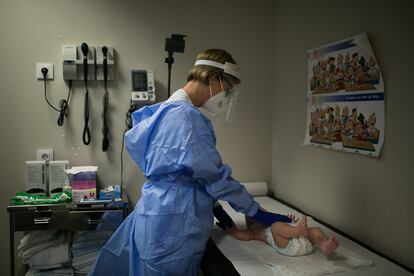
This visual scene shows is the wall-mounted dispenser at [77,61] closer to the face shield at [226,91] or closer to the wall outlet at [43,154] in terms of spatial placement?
the wall outlet at [43,154]

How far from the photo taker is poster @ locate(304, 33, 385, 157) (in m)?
1.48

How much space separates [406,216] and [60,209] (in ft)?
5.90

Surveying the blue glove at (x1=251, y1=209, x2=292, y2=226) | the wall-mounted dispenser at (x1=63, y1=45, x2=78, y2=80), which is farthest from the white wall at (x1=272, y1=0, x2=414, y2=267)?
the wall-mounted dispenser at (x1=63, y1=45, x2=78, y2=80)

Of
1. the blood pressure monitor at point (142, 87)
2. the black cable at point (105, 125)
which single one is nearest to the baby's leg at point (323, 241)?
the blood pressure monitor at point (142, 87)

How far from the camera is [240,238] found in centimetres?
158

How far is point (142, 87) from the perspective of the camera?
7.34 feet

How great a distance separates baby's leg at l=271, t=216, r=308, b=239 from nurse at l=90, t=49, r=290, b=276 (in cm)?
6

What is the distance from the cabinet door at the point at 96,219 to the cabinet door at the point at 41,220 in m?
0.05

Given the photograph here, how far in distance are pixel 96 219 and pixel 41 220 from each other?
0.31 meters

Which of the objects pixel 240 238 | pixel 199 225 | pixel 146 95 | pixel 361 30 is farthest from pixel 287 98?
pixel 199 225

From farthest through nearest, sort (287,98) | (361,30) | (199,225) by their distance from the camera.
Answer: (287,98) < (361,30) < (199,225)

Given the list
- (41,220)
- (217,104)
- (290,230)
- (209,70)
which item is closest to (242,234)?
(290,230)

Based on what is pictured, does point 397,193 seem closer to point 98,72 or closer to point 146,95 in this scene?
point 146,95

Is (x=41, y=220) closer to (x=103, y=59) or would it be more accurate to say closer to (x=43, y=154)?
(x=43, y=154)
